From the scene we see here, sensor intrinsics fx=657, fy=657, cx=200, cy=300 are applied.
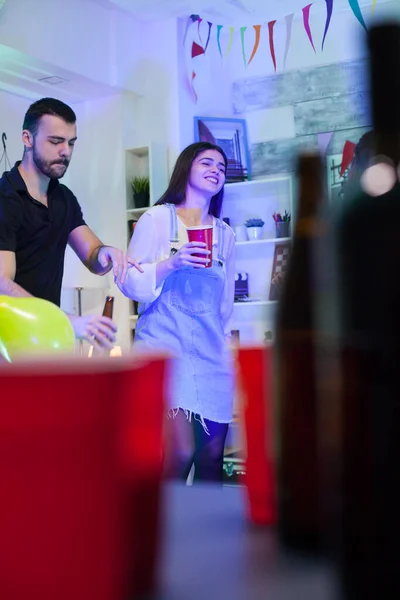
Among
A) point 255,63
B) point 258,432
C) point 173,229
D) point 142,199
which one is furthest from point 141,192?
point 258,432

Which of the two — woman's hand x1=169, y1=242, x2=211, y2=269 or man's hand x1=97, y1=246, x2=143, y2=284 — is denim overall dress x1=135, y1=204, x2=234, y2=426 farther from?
man's hand x1=97, y1=246, x2=143, y2=284

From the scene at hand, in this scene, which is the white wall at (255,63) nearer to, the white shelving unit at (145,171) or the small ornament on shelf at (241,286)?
the white shelving unit at (145,171)

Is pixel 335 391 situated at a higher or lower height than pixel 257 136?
lower

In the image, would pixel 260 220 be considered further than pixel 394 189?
Yes

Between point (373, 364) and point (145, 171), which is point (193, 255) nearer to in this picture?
point (373, 364)

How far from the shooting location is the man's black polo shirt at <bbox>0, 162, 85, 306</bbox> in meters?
2.01

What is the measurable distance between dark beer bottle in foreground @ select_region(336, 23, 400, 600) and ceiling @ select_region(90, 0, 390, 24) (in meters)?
4.07

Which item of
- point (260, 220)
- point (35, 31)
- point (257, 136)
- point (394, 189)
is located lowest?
point (394, 189)

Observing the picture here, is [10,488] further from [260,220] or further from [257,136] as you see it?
[257,136]

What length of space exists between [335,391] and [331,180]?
3.94m

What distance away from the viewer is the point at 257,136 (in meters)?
4.48

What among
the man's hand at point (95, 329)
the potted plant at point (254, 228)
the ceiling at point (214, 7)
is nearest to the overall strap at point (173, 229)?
the man's hand at point (95, 329)

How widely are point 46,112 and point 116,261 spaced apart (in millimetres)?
730

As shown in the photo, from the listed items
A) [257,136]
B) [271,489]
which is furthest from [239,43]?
[271,489]
